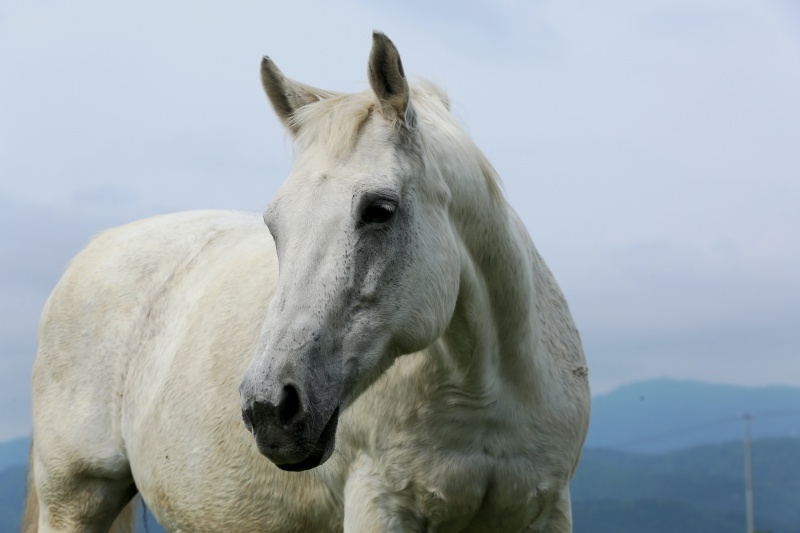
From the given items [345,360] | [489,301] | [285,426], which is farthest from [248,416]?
[489,301]

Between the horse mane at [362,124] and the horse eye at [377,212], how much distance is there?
233mm

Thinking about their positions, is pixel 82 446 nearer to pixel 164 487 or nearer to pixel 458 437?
pixel 164 487

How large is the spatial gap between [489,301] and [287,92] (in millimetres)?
1087

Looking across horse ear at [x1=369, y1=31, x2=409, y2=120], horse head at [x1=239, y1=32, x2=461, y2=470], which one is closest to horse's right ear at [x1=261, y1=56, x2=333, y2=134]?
horse head at [x1=239, y1=32, x2=461, y2=470]

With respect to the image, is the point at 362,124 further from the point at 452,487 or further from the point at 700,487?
the point at 700,487

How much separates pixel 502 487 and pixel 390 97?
1.49m

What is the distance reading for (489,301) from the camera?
3.45m

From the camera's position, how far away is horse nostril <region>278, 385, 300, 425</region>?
2.61 meters

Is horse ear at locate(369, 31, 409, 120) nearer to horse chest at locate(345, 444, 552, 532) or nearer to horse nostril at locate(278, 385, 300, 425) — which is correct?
horse nostril at locate(278, 385, 300, 425)

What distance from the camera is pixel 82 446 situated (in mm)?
5129

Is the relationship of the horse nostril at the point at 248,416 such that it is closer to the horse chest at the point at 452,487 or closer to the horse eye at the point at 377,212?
the horse eye at the point at 377,212

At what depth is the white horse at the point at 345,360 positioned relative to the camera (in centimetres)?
282

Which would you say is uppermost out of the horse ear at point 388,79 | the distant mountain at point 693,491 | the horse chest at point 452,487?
the horse ear at point 388,79

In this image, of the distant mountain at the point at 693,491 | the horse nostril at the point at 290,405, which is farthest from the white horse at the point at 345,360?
the distant mountain at the point at 693,491
